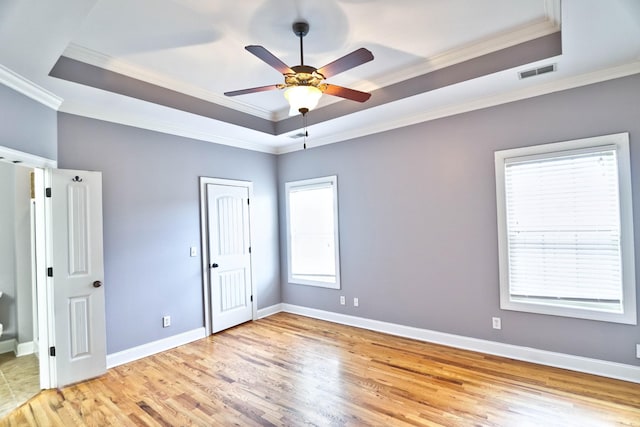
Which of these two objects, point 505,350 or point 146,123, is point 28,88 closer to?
point 146,123

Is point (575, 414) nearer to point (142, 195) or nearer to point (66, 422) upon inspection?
point (66, 422)

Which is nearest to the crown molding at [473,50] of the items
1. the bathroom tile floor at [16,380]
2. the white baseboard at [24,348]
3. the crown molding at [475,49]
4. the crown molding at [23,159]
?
the crown molding at [475,49]

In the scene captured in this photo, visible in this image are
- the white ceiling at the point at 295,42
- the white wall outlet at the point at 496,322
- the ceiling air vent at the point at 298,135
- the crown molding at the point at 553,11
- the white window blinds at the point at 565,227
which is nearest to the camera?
the white ceiling at the point at 295,42

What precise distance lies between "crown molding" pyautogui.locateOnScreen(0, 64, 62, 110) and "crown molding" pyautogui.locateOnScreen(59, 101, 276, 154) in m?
0.15

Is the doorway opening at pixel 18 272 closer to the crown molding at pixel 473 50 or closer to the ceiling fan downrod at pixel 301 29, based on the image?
the ceiling fan downrod at pixel 301 29

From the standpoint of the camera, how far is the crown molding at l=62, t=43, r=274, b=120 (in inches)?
110

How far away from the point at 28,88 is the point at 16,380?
279 centimetres

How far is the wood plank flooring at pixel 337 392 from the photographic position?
8.02ft

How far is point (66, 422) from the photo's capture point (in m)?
2.48

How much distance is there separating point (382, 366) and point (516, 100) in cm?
308

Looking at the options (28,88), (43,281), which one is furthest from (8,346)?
(28,88)

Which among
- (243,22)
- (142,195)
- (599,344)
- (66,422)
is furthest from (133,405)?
(599,344)

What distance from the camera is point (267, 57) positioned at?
6.86 feet

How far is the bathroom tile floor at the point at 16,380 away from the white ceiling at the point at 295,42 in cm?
269
